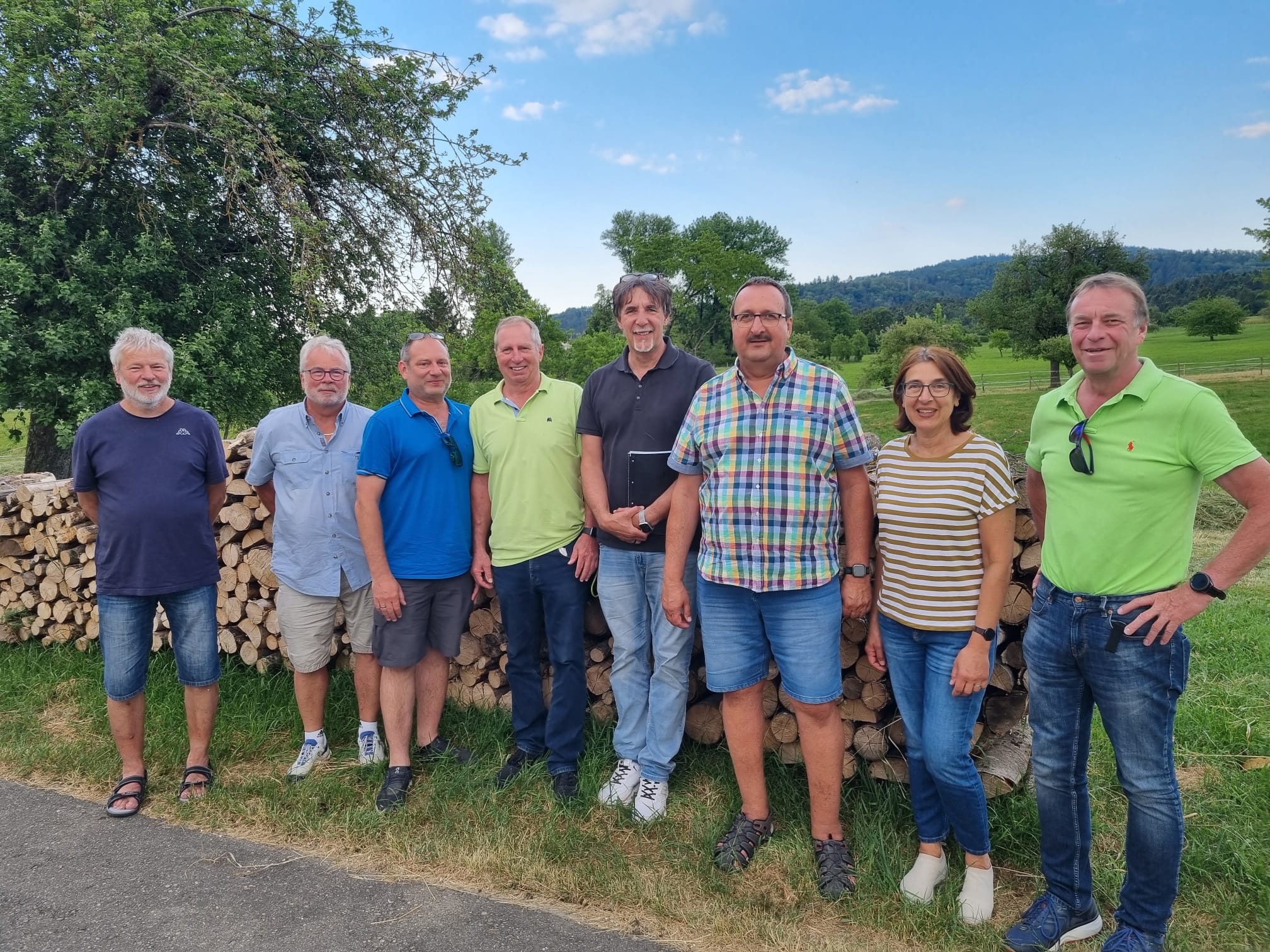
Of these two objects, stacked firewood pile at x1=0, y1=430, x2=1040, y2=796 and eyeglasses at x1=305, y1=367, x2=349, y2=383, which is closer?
stacked firewood pile at x1=0, y1=430, x2=1040, y2=796

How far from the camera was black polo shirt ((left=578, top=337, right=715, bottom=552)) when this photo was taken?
322 cm

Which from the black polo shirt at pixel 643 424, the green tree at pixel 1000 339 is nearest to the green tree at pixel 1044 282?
the green tree at pixel 1000 339

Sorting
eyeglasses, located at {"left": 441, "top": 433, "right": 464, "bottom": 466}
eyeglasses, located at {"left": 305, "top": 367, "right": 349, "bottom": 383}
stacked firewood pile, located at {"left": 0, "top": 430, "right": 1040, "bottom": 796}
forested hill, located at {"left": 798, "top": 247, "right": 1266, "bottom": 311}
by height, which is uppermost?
forested hill, located at {"left": 798, "top": 247, "right": 1266, "bottom": 311}

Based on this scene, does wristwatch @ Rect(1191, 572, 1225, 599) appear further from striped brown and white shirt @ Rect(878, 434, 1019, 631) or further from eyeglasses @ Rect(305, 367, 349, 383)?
eyeglasses @ Rect(305, 367, 349, 383)

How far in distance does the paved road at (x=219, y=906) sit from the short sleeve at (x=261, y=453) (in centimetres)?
162

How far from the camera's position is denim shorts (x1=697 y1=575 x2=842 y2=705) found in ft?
9.30

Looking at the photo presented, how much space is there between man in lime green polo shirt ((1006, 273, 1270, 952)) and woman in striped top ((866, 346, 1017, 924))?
161 mm

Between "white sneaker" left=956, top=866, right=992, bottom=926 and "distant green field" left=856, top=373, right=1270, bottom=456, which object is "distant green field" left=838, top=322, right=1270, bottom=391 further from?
"white sneaker" left=956, top=866, right=992, bottom=926

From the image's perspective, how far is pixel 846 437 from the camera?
2809 millimetres

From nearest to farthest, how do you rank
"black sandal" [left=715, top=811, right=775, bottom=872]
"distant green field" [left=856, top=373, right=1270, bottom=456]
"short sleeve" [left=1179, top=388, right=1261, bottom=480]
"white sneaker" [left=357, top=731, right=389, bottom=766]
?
1. "short sleeve" [left=1179, top=388, right=1261, bottom=480]
2. "black sandal" [left=715, top=811, right=775, bottom=872]
3. "white sneaker" [left=357, top=731, right=389, bottom=766]
4. "distant green field" [left=856, top=373, right=1270, bottom=456]

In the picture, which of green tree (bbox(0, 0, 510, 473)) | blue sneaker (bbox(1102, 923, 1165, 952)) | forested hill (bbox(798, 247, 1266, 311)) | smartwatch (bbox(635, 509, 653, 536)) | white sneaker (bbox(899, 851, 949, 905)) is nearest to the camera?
blue sneaker (bbox(1102, 923, 1165, 952))

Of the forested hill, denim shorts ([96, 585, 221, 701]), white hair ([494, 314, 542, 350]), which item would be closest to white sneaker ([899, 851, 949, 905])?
white hair ([494, 314, 542, 350])

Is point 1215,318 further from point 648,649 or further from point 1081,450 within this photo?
point 648,649

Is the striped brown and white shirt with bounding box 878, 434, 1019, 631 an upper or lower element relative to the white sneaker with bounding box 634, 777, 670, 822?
upper
